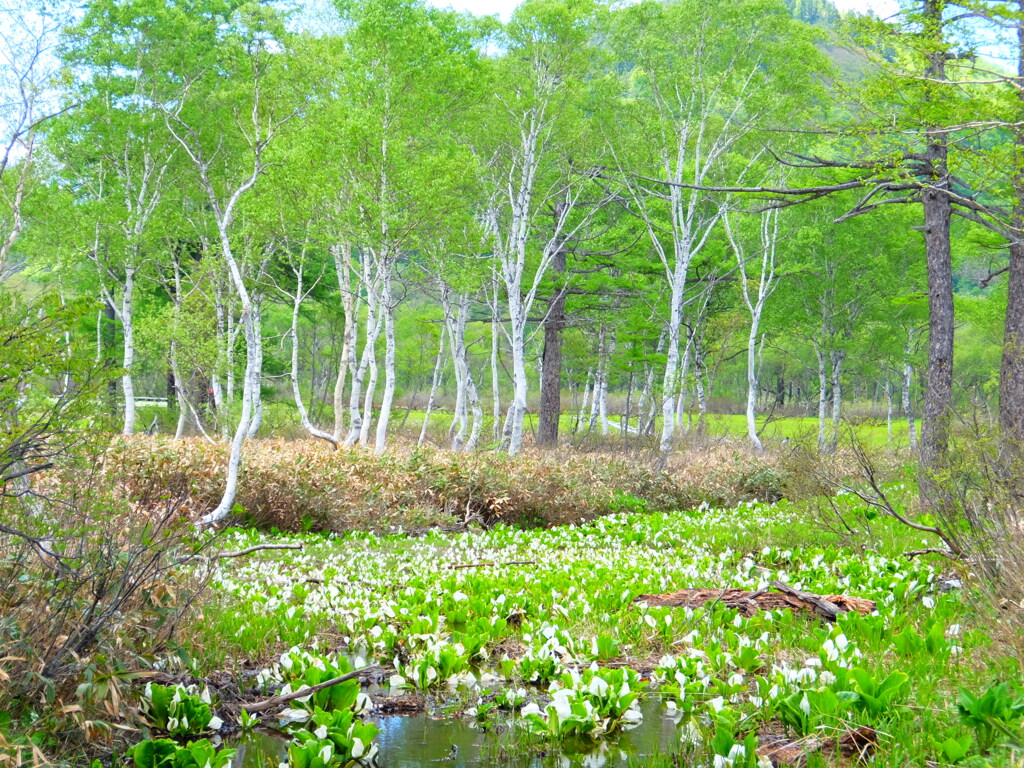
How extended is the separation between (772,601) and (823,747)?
8.53 feet

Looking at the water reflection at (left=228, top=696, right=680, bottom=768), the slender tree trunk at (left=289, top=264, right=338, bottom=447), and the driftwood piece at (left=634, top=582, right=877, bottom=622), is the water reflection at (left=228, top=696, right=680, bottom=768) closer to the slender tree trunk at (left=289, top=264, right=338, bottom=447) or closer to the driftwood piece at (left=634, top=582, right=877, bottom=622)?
the driftwood piece at (left=634, top=582, right=877, bottom=622)

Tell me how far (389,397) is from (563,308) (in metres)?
9.51

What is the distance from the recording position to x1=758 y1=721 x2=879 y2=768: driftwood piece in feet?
11.8

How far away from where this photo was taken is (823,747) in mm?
3777

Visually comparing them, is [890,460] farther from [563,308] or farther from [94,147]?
[94,147]

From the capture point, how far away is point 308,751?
352 centimetres

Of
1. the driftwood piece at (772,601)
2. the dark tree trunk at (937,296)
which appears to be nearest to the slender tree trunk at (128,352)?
the driftwood piece at (772,601)

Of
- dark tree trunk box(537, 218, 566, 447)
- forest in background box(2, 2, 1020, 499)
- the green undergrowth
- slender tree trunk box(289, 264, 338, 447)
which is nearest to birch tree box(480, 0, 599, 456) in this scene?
forest in background box(2, 2, 1020, 499)

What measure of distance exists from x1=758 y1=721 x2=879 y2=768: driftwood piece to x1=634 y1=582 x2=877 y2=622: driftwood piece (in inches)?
81.1

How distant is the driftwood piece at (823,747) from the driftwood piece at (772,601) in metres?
2.06

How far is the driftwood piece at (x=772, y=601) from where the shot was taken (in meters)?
6.00

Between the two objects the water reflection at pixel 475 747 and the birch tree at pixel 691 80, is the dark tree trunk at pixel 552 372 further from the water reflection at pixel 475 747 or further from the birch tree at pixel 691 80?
the water reflection at pixel 475 747

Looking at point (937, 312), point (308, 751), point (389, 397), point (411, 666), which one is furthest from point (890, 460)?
point (308, 751)

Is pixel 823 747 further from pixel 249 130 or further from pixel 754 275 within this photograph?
pixel 754 275
